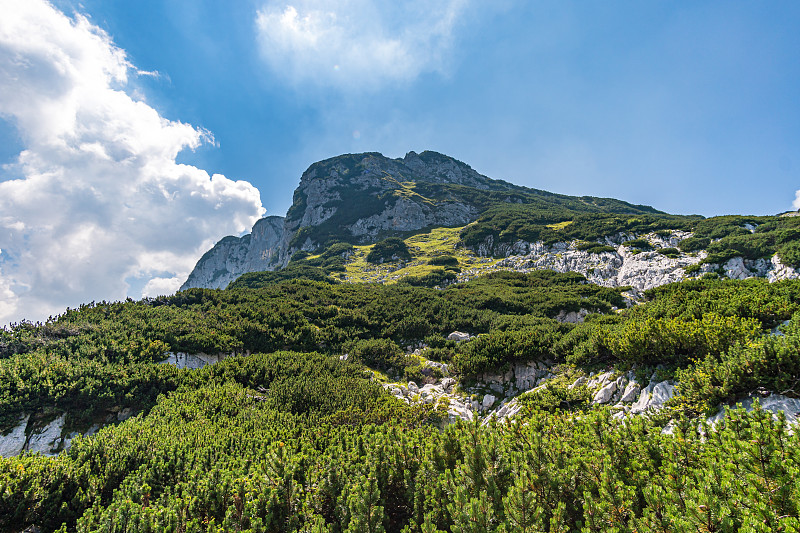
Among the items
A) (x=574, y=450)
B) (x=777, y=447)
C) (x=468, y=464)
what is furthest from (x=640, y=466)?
(x=468, y=464)

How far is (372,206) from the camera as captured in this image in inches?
4222

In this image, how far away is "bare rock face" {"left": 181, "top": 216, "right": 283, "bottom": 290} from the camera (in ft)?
453

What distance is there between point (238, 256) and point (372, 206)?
258 ft

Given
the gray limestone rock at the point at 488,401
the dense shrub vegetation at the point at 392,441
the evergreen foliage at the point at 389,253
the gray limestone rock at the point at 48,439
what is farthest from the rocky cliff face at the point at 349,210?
the gray limestone rock at the point at 48,439

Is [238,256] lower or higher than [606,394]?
higher

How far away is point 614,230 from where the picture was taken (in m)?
51.8

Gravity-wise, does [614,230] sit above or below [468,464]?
above

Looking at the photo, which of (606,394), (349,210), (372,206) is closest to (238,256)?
(349,210)

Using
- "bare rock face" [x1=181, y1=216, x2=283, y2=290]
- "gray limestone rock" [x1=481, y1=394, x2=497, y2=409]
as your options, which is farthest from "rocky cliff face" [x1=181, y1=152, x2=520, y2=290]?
"gray limestone rock" [x1=481, y1=394, x2=497, y2=409]

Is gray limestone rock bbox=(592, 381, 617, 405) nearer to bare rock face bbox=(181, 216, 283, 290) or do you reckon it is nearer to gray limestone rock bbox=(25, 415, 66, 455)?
gray limestone rock bbox=(25, 415, 66, 455)

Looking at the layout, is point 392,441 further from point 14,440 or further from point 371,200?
point 371,200

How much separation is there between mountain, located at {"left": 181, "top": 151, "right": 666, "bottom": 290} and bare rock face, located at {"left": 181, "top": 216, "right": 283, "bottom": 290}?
0.45 m

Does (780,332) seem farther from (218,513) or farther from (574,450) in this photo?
(218,513)

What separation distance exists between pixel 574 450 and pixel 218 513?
692 cm
